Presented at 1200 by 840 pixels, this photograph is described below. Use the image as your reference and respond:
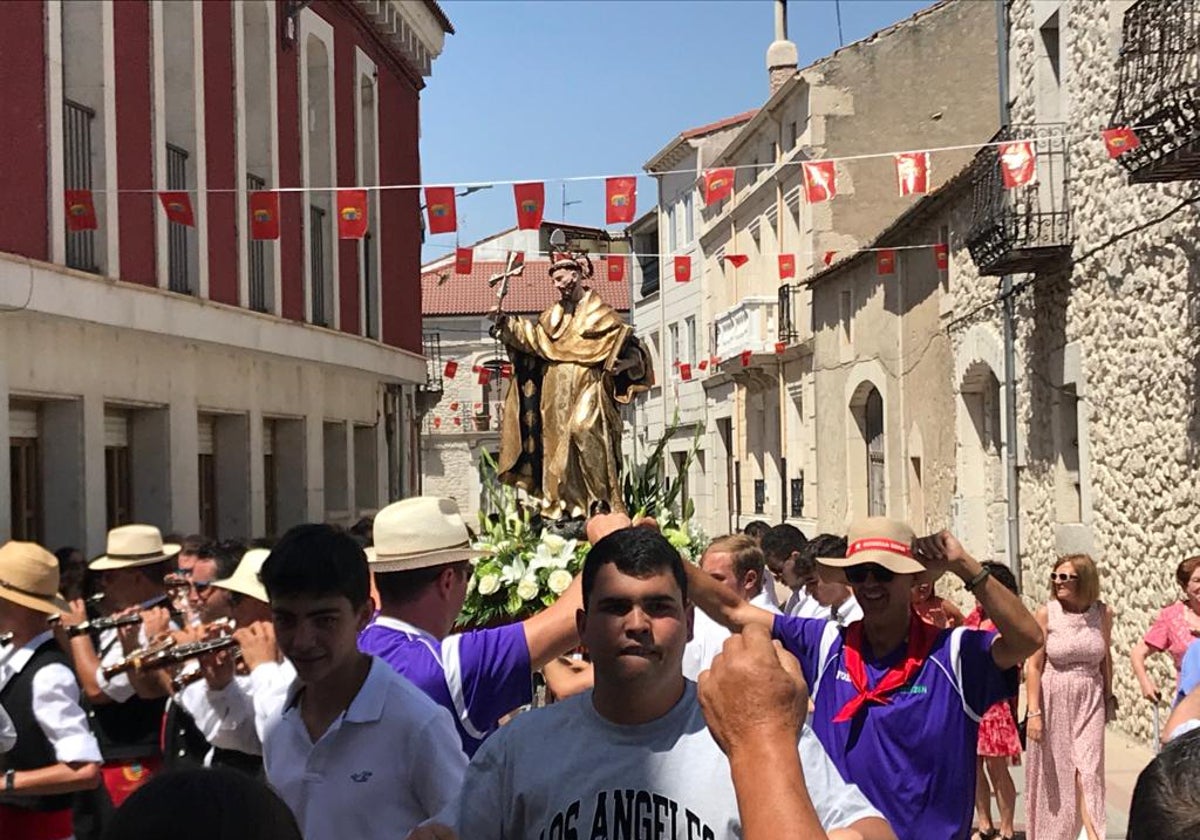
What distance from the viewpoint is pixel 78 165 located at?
1598cm

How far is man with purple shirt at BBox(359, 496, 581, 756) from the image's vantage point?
14.0 feet

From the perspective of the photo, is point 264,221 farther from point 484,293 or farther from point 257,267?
point 484,293

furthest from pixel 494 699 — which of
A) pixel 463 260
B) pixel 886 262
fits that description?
pixel 886 262

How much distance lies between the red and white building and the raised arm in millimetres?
10740

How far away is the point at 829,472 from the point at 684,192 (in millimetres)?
16444

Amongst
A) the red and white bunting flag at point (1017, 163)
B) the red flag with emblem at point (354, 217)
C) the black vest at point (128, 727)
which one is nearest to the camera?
the black vest at point (128, 727)

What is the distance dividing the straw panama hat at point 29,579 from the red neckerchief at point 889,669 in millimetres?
2610

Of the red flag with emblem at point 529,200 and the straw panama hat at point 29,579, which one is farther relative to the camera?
the red flag with emblem at point 529,200

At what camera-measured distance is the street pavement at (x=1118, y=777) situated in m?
10.3

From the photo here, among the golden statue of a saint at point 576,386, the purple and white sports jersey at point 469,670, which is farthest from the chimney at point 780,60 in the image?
the purple and white sports jersey at point 469,670

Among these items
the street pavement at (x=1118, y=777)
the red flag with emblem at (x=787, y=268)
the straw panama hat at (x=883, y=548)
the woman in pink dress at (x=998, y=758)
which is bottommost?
the street pavement at (x=1118, y=777)

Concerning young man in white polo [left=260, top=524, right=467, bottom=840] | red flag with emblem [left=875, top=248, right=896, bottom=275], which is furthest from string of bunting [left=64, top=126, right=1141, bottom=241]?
young man in white polo [left=260, top=524, right=467, bottom=840]

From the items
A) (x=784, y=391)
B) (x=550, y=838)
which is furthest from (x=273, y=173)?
(x=550, y=838)

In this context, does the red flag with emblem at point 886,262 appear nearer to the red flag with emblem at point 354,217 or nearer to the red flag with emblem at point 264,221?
the red flag with emblem at point 354,217
